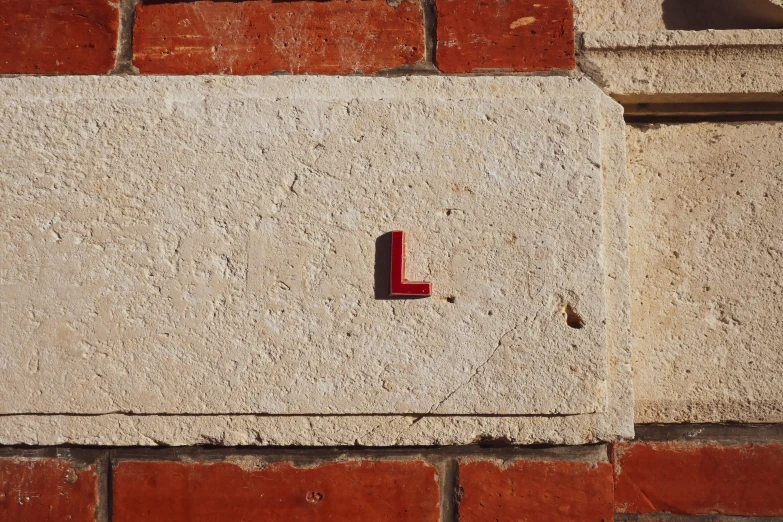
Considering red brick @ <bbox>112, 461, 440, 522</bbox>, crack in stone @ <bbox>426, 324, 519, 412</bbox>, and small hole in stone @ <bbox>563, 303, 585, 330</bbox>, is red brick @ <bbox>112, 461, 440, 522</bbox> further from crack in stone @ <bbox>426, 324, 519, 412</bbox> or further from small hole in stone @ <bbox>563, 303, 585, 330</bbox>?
small hole in stone @ <bbox>563, 303, 585, 330</bbox>

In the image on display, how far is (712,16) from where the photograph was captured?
135 cm

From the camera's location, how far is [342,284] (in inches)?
47.3

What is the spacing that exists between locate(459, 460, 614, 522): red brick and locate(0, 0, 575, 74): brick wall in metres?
0.85

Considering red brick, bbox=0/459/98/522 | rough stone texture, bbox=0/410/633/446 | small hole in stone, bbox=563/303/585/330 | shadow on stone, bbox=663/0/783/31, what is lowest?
red brick, bbox=0/459/98/522

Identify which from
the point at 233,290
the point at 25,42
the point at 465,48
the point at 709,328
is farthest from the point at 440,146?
the point at 25,42

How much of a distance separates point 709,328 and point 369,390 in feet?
2.50

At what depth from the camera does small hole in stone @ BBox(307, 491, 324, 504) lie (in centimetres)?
119

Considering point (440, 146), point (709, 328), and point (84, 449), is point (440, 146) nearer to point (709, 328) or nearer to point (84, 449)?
point (709, 328)

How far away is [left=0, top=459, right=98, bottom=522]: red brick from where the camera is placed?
120cm

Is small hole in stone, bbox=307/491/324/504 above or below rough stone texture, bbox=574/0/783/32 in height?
below

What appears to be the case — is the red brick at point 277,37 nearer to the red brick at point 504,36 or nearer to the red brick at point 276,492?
the red brick at point 504,36

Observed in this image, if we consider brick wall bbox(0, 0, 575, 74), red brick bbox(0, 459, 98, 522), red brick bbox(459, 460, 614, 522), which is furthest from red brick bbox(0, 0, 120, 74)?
red brick bbox(459, 460, 614, 522)

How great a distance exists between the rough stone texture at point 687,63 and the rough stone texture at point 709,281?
5.4 inches

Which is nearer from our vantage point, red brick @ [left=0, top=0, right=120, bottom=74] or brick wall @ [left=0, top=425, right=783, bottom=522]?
brick wall @ [left=0, top=425, right=783, bottom=522]
